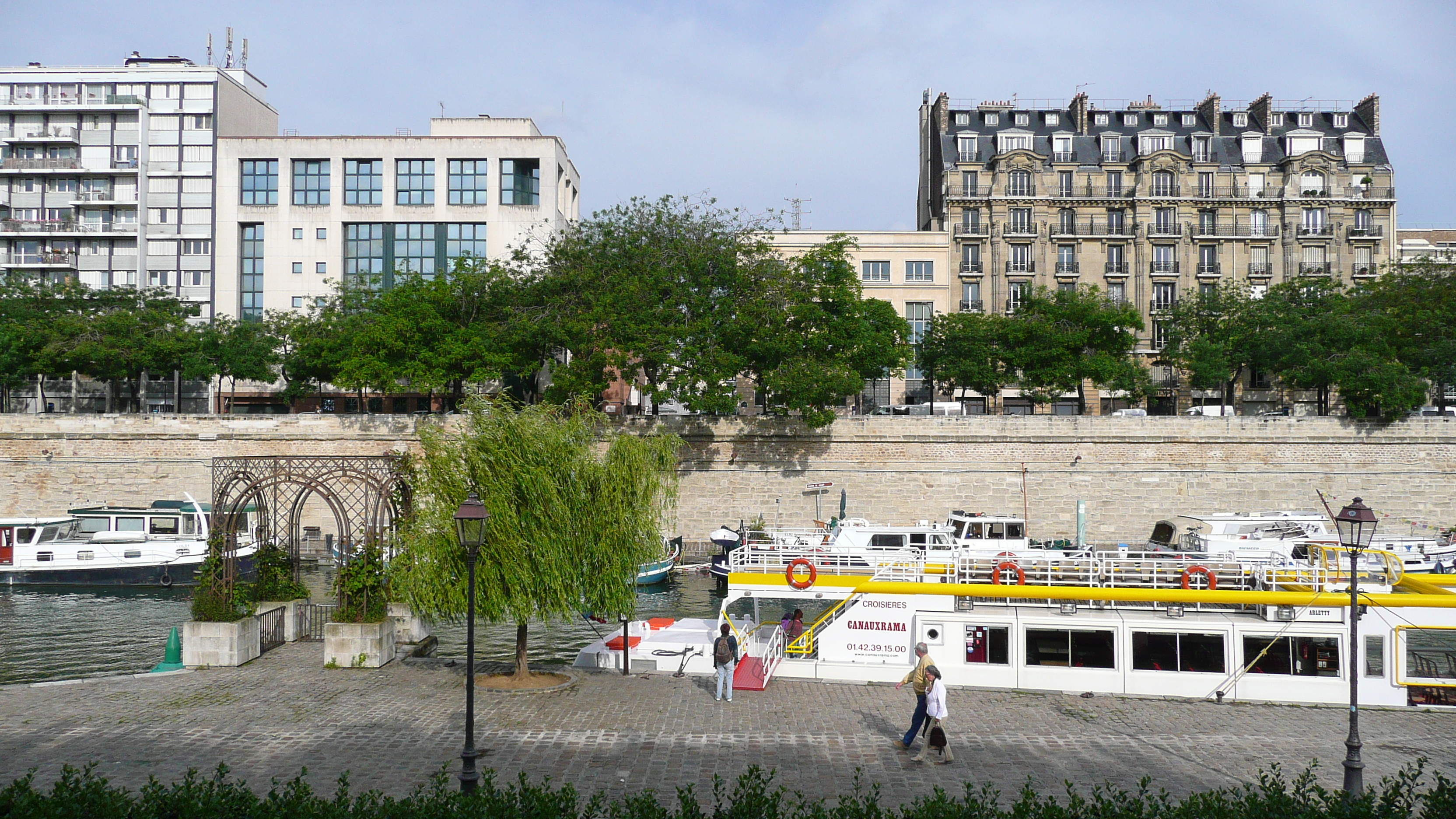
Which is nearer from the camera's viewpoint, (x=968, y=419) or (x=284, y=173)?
(x=968, y=419)

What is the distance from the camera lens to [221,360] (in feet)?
179

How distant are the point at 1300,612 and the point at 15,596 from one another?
3892 cm

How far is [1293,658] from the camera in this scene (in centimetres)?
1955

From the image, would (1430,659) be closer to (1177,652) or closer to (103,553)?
(1177,652)

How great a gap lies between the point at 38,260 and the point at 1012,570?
233ft

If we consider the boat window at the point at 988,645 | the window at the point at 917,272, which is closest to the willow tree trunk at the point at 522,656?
the boat window at the point at 988,645

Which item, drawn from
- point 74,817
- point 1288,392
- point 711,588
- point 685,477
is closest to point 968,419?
→ point 685,477

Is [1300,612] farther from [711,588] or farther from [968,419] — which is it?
[968,419]

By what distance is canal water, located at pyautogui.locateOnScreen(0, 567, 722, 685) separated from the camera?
24.8 meters

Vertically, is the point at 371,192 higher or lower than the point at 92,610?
higher

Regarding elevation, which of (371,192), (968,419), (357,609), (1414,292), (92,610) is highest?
(371,192)

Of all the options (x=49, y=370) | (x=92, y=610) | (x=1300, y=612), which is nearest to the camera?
(x=1300, y=612)

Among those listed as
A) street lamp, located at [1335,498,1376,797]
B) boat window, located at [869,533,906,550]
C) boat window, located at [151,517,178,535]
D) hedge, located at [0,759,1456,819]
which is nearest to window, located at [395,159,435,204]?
boat window, located at [151,517,178,535]

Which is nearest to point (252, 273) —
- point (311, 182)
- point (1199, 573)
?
point (311, 182)
